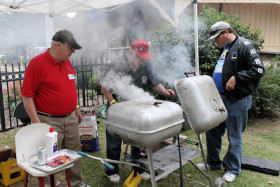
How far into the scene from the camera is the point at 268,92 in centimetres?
544

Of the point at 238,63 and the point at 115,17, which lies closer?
the point at 238,63

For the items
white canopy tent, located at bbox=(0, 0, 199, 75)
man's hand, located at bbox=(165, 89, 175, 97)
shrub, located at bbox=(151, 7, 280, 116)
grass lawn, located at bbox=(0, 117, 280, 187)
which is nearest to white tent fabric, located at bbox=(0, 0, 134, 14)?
white canopy tent, located at bbox=(0, 0, 199, 75)

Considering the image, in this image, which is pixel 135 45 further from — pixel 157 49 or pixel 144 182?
pixel 157 49

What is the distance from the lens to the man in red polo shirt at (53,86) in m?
2.37

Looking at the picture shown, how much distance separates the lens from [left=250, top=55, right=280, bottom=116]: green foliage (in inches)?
214

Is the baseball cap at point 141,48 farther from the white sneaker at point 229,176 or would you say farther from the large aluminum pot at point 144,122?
the white sneaker at point 229,176

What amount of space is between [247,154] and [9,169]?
374 cm

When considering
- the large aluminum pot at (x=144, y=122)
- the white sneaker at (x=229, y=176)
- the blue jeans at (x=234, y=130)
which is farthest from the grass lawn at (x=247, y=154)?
the large aluminum pot at (x=144, y=122)

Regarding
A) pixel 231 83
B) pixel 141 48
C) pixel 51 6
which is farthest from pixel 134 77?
pixel 51 6

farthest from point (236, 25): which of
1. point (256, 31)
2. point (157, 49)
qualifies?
point (157, 49)

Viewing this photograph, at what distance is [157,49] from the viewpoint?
17.0 feet

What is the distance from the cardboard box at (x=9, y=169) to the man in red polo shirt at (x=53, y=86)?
91 centimetres

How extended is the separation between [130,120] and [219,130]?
6.07ft

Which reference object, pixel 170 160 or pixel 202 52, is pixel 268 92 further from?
pixel 170 160
